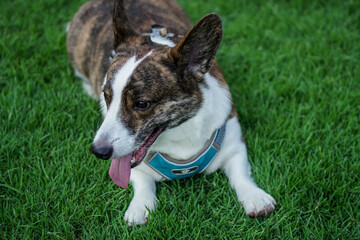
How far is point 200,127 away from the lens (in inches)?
104

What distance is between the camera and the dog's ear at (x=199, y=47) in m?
2.28

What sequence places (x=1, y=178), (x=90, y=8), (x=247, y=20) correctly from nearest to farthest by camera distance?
1. (x=1, y=178)
2. (x=90, y=8)
3. (x=247, y=20)

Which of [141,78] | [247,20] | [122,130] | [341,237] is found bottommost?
[341,237]

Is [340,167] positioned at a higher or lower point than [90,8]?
lower

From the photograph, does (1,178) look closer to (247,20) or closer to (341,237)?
(341,237)

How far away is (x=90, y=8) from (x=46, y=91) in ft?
3.15

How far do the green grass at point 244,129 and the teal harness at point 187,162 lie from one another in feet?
0.38

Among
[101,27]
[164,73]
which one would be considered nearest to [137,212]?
[164,73]

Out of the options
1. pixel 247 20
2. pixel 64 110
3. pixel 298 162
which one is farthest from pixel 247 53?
pixel 64 110

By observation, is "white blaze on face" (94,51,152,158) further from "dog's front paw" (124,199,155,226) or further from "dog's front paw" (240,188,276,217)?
"dog's front paw" (240,188,276,217)

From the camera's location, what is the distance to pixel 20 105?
11.3 ft

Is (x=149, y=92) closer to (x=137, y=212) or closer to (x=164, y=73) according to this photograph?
(x=164, y=73)

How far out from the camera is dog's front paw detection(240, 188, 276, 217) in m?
2.61

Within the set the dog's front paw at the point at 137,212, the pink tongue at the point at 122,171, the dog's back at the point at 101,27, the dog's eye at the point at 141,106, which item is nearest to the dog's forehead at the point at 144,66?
the dog's eye at the point at 141,106
